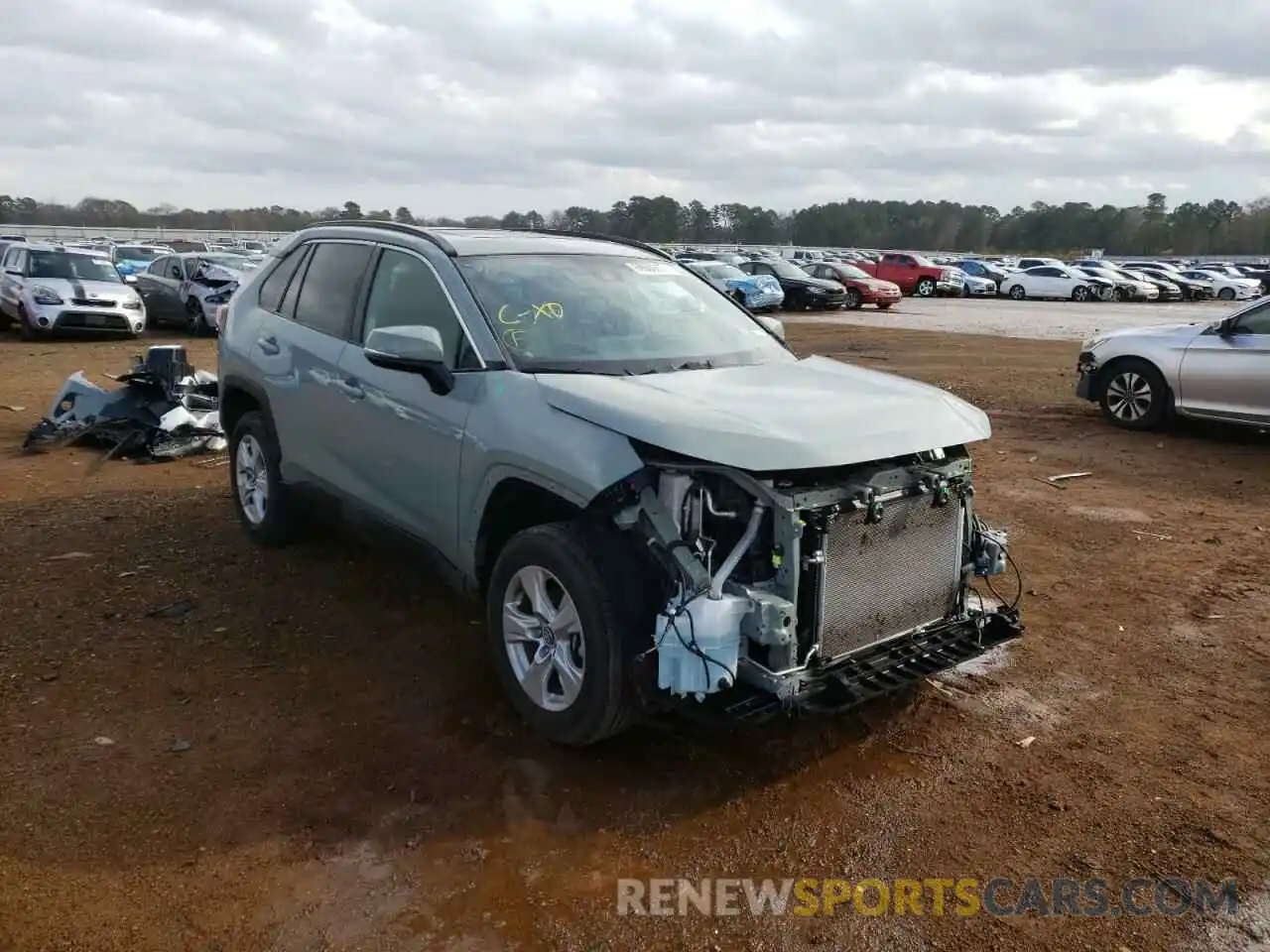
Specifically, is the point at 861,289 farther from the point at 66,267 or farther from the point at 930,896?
the point at 930,896

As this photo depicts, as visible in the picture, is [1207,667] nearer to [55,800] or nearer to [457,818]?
[457,818]

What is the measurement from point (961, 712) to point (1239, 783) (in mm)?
1008

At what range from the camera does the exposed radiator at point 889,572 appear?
3.50m

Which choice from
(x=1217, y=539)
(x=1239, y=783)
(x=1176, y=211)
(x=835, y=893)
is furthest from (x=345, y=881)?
(x=1176, y=211)

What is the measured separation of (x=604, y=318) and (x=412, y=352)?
0.96 metres

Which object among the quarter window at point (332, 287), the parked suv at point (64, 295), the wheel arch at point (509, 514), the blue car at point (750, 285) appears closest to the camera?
the wheel arch at point (509, 514)

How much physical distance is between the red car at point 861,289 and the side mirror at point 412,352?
2793cm

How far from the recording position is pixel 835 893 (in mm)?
3049

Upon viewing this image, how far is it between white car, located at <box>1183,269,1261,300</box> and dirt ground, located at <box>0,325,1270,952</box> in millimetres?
44577

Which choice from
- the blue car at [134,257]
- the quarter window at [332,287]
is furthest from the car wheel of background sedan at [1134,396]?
the blue car at [134,257]

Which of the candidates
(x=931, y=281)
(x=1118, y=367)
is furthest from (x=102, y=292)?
(x=931, y=281)

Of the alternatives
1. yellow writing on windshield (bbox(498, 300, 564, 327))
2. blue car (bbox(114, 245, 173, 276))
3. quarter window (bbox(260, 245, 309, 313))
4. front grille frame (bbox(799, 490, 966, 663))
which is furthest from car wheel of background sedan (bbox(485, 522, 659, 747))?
blue car (bbox(114, 245, 173, 276))

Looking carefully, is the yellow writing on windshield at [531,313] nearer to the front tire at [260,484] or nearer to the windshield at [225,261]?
the front tire at [260,484]

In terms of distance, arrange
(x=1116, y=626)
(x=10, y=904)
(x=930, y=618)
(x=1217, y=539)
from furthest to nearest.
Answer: (x=1217, y=539) → (x=1116, y=626) → (x=930, y=618) → (x=10, y=904)
